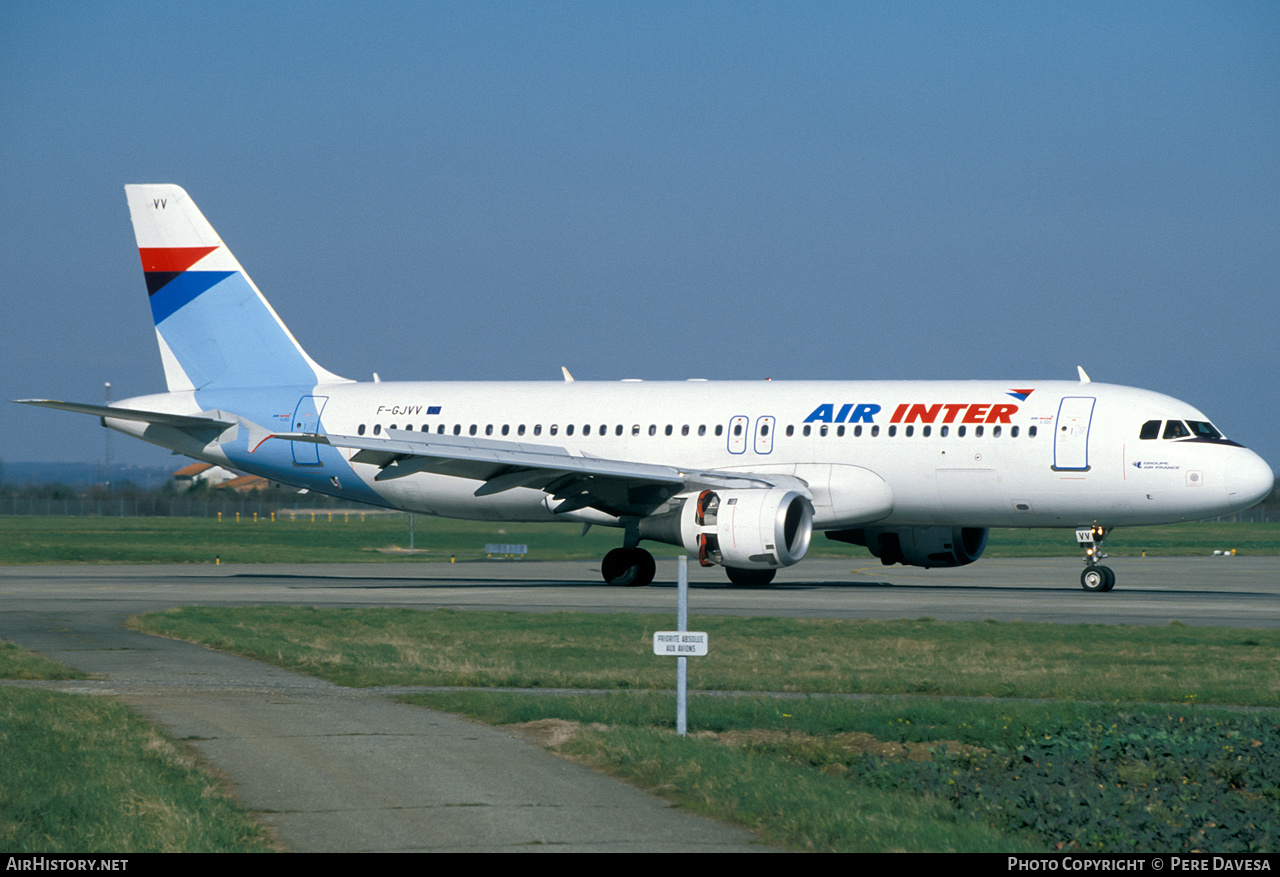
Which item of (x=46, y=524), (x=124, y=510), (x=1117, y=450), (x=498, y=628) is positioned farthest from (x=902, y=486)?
(x=124, y=510)

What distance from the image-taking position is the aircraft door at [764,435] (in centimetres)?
3106

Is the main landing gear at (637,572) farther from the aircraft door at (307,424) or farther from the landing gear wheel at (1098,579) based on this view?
the aircraft door at (307,424)

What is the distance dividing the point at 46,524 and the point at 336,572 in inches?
1404

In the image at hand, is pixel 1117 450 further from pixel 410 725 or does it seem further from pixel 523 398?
pixel 410 725

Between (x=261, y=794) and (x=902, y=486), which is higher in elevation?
(x=902, y=486)

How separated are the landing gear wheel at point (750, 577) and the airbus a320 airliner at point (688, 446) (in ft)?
0.16

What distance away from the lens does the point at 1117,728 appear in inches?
460

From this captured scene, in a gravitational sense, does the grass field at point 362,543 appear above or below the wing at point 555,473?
below

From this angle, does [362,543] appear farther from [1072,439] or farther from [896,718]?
[896,718]

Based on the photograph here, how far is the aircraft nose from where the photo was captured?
28.0 metres

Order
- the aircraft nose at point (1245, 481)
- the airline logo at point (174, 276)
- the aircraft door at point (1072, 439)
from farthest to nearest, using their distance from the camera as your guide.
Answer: the airline logo at point (174, 276)
the aircraft door at point (1072, 439)
the aircraft nose at point (1245, 481)

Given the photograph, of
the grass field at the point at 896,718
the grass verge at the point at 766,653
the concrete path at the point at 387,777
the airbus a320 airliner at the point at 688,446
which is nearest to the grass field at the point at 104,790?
the concrete path at the point at 387,777

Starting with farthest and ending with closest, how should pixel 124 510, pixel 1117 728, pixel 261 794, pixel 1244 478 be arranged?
pixel 124 510
pixel 1244 478
pixel 1117 728
pixel 261 794
